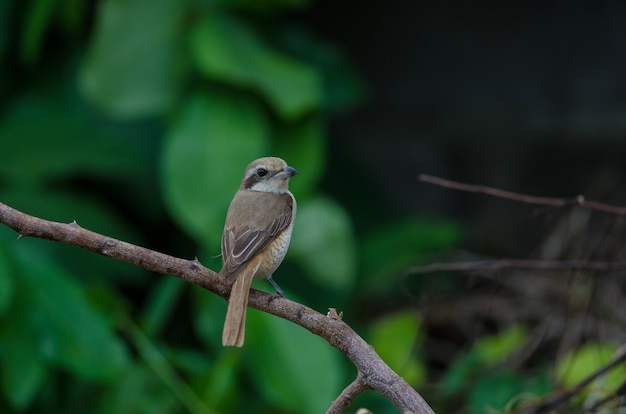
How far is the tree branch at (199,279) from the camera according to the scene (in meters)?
2.10

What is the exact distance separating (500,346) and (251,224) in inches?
96.6

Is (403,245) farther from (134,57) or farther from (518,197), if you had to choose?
(518,197)

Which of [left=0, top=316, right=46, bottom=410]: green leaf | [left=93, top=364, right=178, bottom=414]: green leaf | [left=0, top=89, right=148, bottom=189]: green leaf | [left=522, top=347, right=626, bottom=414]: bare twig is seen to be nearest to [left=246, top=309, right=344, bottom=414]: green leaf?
[left=93, top=364, right=178, bottom=414]: green leaf

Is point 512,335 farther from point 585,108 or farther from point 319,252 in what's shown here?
point 585,108

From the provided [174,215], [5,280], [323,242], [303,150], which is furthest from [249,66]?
[5,280]

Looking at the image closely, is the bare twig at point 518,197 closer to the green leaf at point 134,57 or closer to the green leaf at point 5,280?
the green leaf at point 5,280

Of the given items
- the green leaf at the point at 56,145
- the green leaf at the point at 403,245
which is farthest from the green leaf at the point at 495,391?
the green leaf at the point at 56,145

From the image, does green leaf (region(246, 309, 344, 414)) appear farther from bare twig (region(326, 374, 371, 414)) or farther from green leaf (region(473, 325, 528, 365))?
bare twig (region(326, 374, 371, 414))

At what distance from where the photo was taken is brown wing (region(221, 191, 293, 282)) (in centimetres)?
260

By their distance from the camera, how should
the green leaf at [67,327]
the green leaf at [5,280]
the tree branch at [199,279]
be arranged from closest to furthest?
the tree branch at [199,279] < the green leaf at [5,280] < the green leaf at [67,327]

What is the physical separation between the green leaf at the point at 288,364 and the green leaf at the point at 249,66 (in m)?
1.16

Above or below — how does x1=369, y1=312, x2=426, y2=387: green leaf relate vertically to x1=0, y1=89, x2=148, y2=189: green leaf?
below

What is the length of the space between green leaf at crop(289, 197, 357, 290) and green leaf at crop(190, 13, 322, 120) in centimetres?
55

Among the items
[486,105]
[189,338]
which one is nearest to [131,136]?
[189,338]
